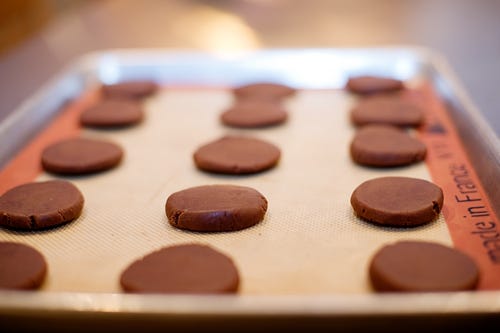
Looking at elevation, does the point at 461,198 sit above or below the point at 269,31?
below

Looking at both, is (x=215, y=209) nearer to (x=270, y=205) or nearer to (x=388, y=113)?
(x=270, y=205)

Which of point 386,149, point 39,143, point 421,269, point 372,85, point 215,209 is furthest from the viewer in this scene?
point 372,85

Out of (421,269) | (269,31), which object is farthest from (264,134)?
(269,31)

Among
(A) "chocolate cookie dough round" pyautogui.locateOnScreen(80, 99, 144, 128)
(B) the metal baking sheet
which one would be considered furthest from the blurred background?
(A) "chocolate cookie dough round" pyautogui.locateOnScreen(80, 99, 144, 128)

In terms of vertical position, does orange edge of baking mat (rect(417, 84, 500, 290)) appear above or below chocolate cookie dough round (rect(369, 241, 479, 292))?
below

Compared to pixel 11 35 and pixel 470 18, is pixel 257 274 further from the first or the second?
pixel 11 35

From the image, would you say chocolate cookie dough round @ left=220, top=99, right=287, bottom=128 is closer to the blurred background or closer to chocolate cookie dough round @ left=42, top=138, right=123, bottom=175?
chocolate cookie dough round @ left=42, top=138, right=123, bottom=175
